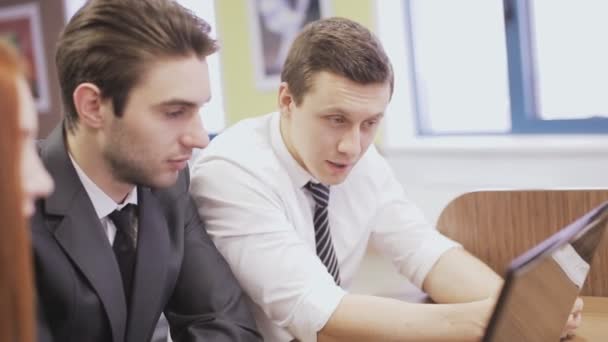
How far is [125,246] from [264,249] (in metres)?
0.25

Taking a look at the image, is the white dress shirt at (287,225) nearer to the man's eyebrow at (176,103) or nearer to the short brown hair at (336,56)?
the short brown hair at (336,56)

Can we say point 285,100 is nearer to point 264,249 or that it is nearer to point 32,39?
point 264,249

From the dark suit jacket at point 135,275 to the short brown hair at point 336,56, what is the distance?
0.30 meters

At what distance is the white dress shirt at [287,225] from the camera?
1303 mm

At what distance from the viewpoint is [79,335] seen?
3.72 feet

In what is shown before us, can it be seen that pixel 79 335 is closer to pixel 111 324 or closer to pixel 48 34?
pixel 111 324

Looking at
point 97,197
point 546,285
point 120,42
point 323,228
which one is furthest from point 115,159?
point 546,285

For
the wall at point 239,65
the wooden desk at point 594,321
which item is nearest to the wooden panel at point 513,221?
the wooden desk at point 594,321

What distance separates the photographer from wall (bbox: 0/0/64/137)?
14.9 ft

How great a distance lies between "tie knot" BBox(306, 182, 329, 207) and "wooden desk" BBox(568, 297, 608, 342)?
1.75 ft

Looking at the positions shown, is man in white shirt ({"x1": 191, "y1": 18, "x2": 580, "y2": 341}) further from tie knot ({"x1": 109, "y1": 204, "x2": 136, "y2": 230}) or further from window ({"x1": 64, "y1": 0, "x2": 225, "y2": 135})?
window ({"x1": 64, "y1": 0, "x2": 225, "y2": 135})

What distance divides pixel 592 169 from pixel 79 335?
2083mm

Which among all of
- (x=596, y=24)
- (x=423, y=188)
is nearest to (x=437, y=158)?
(x=423, y=188)

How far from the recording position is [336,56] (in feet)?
4.68
